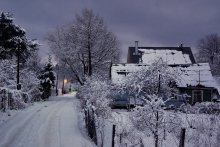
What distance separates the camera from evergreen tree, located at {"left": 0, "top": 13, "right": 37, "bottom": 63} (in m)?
37.3

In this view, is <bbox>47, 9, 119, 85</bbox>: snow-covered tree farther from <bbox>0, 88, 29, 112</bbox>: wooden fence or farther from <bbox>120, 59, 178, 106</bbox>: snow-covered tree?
<bbox>120, 59, 178, 106</bbox>: snow-covered tree

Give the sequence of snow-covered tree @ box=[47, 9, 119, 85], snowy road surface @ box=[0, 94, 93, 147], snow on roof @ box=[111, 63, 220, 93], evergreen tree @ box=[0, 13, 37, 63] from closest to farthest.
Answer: snowy road surface @ box=[0, 94, 93, 147]
evergreen tree @ box=[0, 13, 37, 63]
snow on roof @ box=[111, 63, 220, 93]
snow-covered tree @ box=[47, 9, 119, 85]

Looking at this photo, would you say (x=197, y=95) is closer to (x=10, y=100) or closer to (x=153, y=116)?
(x=10, y=100)

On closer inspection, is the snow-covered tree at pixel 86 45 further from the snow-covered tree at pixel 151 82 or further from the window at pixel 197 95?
the snow-covered tree at pixel 151 82

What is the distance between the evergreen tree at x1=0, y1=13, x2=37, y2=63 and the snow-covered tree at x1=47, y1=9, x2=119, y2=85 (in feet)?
35.6

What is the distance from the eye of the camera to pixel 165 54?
5384 centimetres

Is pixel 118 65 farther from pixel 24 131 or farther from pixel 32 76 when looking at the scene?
pixel 24 131

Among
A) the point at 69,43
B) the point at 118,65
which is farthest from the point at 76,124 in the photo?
the point at 69,43

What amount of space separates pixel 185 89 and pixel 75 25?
65.9ft

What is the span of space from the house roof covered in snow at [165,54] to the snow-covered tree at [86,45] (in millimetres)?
4228

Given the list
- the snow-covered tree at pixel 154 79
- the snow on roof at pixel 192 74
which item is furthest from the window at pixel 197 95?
the snow-covered tree at pixel 154 79

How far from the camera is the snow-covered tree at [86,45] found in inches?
1981

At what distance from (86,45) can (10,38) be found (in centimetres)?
1423

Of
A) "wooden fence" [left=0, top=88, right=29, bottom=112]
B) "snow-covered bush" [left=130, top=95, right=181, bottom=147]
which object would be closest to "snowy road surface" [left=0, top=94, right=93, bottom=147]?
"snow-covered bush" [left=130, top=95, right=181, bottom=147]
